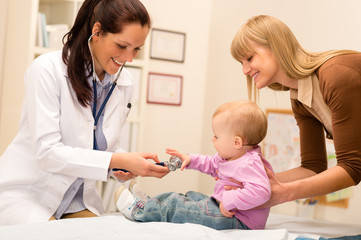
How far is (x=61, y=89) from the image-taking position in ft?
5.60

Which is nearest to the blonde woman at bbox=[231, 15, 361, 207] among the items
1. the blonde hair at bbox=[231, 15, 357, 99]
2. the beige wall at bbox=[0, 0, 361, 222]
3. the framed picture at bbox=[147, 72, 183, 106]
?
the blonde hair at bbox=[231, 15, 357, 99]

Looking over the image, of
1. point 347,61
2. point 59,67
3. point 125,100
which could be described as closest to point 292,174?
point 347,61

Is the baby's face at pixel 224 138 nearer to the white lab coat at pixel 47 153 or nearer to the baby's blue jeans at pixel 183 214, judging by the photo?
the baby's blue jeans at pixel 183 214

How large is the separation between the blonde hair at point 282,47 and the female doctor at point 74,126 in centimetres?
44

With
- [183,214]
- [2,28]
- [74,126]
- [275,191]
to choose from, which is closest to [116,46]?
[74,126]

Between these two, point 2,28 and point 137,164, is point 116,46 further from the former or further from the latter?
point 2,28

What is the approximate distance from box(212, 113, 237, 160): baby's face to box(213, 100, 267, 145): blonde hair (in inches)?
0.9

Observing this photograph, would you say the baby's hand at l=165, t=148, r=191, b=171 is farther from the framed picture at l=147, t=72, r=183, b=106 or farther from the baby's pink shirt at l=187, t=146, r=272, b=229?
the framed picture at l=147, t=72, r=183, b=106

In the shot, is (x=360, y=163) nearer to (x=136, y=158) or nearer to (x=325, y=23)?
(x=136, y=158)

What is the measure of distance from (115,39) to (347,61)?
91cm

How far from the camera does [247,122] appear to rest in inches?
61.7

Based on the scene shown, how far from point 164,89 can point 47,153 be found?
2543mm

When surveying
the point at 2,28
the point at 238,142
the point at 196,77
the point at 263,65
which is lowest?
the point at 238,142

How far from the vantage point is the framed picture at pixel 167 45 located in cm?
404
